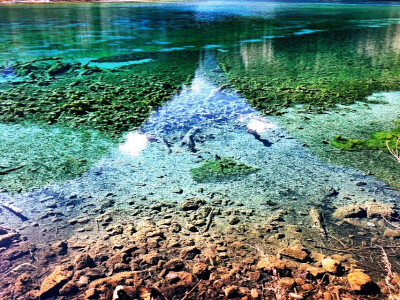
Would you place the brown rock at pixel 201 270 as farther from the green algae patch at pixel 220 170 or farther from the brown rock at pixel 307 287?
the green algae patch at pixel 220 170

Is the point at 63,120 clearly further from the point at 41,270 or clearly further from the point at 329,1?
the point at 329,1

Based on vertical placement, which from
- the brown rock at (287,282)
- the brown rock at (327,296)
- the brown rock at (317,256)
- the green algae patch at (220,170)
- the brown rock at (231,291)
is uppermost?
the green algae patch at (220,170)

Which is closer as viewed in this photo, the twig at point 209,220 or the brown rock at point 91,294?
the brown rock at point 91,294

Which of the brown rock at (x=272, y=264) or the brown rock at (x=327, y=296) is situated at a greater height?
the brown rock at (x=272, y=264)

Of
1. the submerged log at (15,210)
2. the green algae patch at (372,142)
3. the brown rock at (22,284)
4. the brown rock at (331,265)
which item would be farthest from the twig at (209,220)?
the green algae patch at (372,142)

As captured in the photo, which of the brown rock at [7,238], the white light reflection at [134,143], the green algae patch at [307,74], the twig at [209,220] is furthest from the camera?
the green algae patch at [307,74]

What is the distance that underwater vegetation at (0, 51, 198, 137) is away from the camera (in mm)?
2514

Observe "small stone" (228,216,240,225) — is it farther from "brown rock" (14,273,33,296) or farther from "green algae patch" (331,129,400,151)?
"green algae patch" (331,129,400,151)

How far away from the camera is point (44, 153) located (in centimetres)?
200

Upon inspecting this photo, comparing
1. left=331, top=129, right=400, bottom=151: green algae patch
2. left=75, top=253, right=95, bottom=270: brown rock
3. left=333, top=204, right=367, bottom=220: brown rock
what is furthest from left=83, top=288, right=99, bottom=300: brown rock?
left=331, top=129, right=400, bottom=151: green algae patch

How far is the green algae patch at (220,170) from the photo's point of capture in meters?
1.77

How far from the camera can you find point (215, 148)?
2.08m

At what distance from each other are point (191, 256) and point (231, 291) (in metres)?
0.21

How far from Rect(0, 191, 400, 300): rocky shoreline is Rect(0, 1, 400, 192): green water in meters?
0.47
